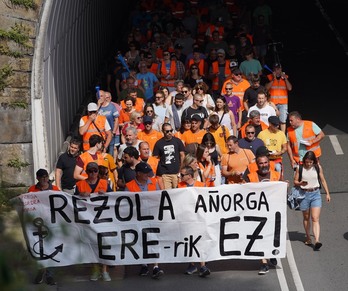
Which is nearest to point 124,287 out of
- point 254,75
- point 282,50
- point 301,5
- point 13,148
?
point 13,148

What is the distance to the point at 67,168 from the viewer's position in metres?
14.1

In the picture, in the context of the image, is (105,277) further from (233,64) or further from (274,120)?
(233,64)

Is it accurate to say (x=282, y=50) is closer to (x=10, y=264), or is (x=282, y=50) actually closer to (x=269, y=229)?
(x=269, y=229)

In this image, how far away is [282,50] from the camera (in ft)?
A: 95.1

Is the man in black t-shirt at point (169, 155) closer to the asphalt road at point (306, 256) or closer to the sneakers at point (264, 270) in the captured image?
the asphalt road at point (306, 256)

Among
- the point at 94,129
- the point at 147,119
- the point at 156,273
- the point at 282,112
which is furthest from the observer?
the point at 282,112

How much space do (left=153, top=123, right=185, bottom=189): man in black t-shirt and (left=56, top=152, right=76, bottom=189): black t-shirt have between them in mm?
1225

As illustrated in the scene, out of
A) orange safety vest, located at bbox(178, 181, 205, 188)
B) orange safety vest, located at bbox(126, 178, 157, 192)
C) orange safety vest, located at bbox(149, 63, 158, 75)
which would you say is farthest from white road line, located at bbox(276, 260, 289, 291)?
orange safety vest, located at bbox(149, 63, 158, 75)

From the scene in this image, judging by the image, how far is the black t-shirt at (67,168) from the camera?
14.1 meters

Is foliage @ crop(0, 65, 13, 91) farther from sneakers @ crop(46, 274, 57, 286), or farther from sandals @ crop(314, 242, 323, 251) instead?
sandals @ crop(314, 242, 323, 251)

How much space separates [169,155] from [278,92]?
15.6 feet

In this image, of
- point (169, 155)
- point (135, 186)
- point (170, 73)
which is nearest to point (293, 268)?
point (135, 186)

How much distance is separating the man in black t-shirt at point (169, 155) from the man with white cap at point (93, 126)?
1.49m

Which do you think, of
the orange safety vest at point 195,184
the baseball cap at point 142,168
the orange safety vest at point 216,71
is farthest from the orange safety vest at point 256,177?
the orange safety vest at point 216,71
